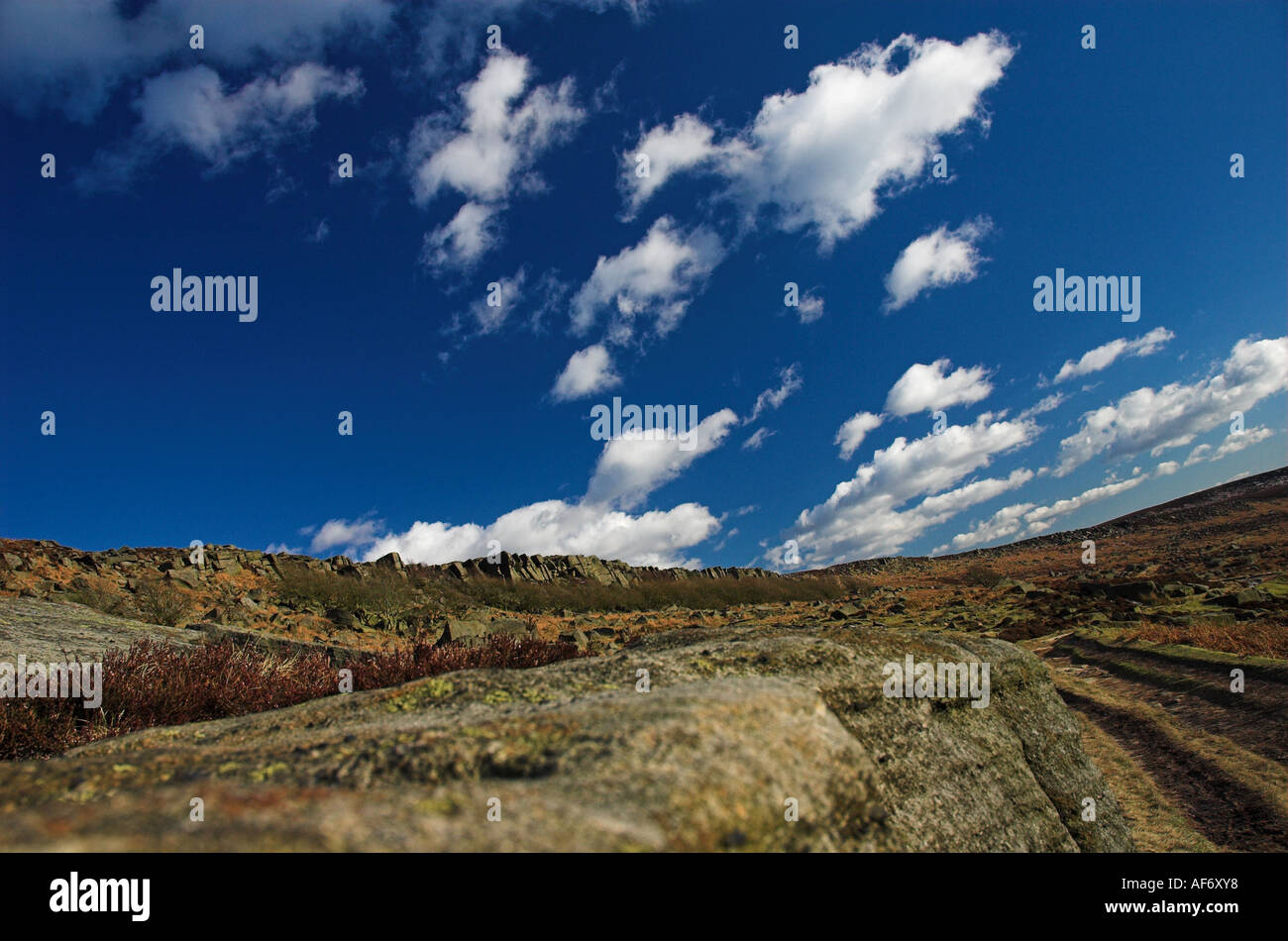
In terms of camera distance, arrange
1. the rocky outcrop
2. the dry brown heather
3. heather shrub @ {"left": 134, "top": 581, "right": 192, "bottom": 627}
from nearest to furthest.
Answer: the rocky outcrop
the dry brown heather
heather shrub @ {"left": 134, "top": 581, "right": 192, "bottom": 627}

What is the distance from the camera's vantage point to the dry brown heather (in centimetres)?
701

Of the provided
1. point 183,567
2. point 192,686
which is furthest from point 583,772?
point 183,567

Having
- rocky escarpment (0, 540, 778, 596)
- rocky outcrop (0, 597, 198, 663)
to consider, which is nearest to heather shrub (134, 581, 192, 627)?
rocky escarpment (0, 540, 778, 596)

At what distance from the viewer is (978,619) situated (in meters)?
22.6

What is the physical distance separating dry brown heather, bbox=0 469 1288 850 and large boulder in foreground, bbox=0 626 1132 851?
0.98 metres

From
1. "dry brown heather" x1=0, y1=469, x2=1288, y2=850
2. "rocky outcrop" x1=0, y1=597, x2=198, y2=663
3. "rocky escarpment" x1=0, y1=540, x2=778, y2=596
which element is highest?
"rocky escarpment" x1=0, y1=540, x2=778, y2=596

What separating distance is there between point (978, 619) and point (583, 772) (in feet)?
81.6

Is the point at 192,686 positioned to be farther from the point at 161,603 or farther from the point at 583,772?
the point at 161,603

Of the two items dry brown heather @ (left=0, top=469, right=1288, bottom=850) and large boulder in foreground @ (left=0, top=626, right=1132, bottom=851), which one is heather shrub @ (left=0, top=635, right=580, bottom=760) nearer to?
dry brown heather @ (left=0, top=469, right=1288, bottom=850)

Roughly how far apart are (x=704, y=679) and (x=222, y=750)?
2.12m

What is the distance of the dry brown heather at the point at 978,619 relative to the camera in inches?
276

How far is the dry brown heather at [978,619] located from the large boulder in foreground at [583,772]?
3.20ft

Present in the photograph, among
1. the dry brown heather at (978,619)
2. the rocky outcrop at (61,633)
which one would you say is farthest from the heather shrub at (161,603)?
the rocky outcrop at (61,633)
